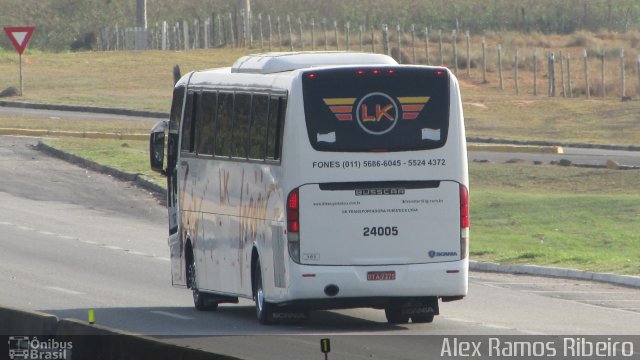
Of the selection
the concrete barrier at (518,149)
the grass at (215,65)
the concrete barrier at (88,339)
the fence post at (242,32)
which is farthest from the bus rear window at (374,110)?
the fence post at (242,32)

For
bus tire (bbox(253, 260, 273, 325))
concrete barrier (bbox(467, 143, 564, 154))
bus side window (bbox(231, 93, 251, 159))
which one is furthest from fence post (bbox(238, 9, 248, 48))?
bus tire (bbox(253, 260, 273, 325))

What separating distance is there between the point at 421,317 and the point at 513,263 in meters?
7.85

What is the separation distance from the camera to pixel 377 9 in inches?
4680

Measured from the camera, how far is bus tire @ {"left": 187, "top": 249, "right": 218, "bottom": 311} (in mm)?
A: 19094

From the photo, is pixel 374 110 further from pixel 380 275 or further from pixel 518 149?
pixel 518 149

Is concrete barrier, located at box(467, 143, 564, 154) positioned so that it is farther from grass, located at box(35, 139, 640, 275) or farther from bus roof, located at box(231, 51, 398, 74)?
bus roof, located at box(231, 51, 398, 74)

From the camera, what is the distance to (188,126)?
1917 cm

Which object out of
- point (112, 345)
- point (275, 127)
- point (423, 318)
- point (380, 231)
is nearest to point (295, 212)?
point (380, 231)

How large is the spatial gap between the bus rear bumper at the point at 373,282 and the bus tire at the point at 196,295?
115 inches

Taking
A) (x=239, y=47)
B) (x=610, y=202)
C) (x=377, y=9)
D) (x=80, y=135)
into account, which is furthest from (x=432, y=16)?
(x=610, y=202)

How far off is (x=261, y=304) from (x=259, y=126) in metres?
2.02

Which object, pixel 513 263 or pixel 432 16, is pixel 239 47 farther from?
pixel 513 263

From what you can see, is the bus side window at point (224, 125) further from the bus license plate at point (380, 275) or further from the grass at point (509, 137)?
the grass at point (509, 137)

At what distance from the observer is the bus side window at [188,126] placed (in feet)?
62.6
